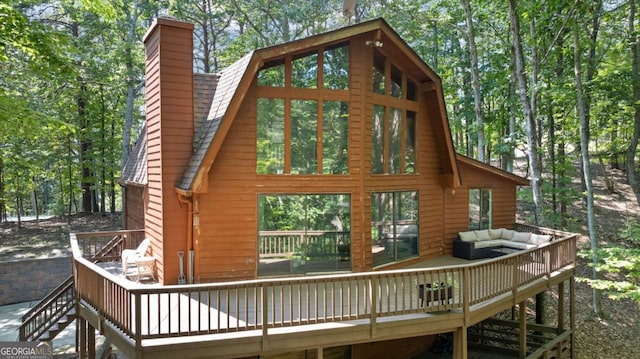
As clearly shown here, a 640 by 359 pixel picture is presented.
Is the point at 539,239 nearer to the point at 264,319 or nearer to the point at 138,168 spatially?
the point at 264,319

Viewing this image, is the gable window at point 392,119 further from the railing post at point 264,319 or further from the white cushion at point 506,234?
the railing post at point 264,319

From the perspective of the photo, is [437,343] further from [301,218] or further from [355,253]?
[301,218]

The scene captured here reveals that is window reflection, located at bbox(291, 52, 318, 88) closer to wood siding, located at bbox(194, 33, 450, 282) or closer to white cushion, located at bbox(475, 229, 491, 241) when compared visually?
wood siding, located at bbox(194, 33, 450, 282)

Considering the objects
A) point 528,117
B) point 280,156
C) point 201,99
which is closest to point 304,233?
point 280,156

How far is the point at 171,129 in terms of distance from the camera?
24.2 ft

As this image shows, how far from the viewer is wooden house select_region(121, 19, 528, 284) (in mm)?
7371

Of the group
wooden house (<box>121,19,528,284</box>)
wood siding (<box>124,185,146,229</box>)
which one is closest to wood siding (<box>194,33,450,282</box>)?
wooden house (<box>121,19,528,284</box>)

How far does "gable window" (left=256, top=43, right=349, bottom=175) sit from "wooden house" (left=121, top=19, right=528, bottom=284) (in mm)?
21

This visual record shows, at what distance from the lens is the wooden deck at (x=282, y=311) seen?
492 centimetres

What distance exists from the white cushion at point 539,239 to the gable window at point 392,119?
168 inches

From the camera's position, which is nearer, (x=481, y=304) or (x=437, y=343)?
(x=481, y=304)

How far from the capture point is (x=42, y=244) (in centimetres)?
1503

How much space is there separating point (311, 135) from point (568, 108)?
1473cm

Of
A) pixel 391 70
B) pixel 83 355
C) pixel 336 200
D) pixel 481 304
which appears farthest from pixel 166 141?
pixel 481 304
